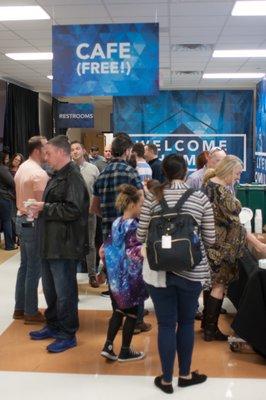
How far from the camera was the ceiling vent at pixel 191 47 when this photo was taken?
8266 millimetres

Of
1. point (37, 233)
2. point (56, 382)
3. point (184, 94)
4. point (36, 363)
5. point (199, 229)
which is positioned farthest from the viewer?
point (184, 94)

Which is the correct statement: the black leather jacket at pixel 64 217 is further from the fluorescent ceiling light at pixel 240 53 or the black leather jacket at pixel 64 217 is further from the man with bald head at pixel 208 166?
the fluorescent ceiling light at pixel 240 53

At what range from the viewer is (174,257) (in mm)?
2746

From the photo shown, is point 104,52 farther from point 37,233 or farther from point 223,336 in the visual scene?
point 223,336

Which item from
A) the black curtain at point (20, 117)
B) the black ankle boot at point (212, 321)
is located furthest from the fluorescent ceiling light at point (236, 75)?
the black ankle boot at point (212, 321)

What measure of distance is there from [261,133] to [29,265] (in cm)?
908

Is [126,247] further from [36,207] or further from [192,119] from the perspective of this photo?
[192,119]

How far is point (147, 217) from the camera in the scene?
293 centimetres

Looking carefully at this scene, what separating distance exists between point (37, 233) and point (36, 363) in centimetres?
91

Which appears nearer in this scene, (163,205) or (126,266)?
(163,205)

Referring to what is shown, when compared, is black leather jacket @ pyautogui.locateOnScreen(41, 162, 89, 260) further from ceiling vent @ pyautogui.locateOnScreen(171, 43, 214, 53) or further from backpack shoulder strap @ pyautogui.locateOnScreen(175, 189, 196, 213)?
ceiling vent @ pyautogui.locateOnScreen(171, 43, 214, 53)

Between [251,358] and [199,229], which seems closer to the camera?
[199,229]

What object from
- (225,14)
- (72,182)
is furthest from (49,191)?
(225,14)

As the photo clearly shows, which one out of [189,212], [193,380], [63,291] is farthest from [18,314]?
[189,212]
